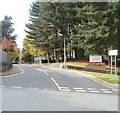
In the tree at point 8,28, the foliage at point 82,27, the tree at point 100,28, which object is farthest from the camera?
the tree at point 8,28

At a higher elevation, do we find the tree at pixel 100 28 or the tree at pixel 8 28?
the tree at pixel 8 28

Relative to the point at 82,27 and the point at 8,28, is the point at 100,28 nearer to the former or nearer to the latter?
the point at 82,27

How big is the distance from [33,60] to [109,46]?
138 ft

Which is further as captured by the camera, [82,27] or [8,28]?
[8,28]

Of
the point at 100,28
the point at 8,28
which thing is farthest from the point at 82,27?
the point at 8,28

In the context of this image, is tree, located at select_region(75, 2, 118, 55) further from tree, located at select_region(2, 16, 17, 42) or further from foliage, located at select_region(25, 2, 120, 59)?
tree, located at select_region(2, 16, 17, 42)

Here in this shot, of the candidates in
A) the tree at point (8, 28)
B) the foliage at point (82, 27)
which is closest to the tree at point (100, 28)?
the foliage at point (82, 27)

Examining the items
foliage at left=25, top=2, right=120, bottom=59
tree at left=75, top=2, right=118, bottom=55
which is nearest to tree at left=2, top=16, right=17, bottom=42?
foliage at left=25, top=2, right=120, bottom=59

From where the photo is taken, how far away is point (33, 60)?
6100 cm

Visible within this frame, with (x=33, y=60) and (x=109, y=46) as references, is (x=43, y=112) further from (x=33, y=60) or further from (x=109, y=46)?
(x=33, y=60)

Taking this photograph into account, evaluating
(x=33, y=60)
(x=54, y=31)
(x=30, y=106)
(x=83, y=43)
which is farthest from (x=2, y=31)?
(x=30, y=106)

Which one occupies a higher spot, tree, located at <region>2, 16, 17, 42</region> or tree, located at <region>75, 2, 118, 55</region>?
tree, located at <region>2, 16, 17, 42</region>

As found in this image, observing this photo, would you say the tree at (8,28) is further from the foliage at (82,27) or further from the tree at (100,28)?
the tree at (100,28)

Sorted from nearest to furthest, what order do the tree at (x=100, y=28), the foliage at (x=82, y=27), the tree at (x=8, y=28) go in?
1. the tree at (x=100, y=28)
2. the foliage at (x=82, y=27)
3. the tree at (x=8, y=28)
